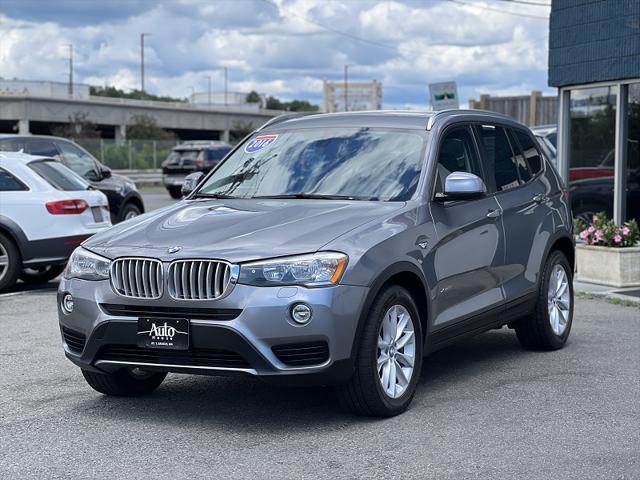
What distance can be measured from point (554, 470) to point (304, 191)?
8.24 ft

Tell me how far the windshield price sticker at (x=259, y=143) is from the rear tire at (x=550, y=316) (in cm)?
236

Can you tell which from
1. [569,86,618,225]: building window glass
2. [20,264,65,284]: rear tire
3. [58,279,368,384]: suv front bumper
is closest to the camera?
[58,279,368,384]: suv front bumper

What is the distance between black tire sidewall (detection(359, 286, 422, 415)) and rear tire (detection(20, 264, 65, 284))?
27.3 ft

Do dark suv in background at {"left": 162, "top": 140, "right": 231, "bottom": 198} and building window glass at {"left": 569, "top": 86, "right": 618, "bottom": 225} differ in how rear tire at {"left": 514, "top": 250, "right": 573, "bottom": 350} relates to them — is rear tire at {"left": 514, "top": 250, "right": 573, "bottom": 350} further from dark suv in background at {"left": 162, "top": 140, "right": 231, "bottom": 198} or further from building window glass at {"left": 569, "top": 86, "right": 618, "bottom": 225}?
dark suv in background at {"left": 162, "top": 140, "right": 231, "bottom": 198}

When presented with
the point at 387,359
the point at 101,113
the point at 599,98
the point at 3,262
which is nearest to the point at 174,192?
the point at 599,98

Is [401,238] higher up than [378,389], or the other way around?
[401,238]

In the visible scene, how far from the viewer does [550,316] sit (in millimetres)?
8523

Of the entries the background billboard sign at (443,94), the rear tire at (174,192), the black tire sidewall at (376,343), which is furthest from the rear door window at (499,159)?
the rear tire at (174,192)

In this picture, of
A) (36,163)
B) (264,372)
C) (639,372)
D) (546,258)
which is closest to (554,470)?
(264,372)

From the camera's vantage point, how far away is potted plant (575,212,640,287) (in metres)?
12.5

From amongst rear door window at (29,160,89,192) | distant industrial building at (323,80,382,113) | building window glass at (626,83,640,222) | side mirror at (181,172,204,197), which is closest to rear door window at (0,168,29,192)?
rear door window at (29,160,89,192)

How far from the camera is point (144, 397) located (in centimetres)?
691

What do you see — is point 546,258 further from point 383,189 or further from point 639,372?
point 383,189

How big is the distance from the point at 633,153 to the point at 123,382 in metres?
9.64
